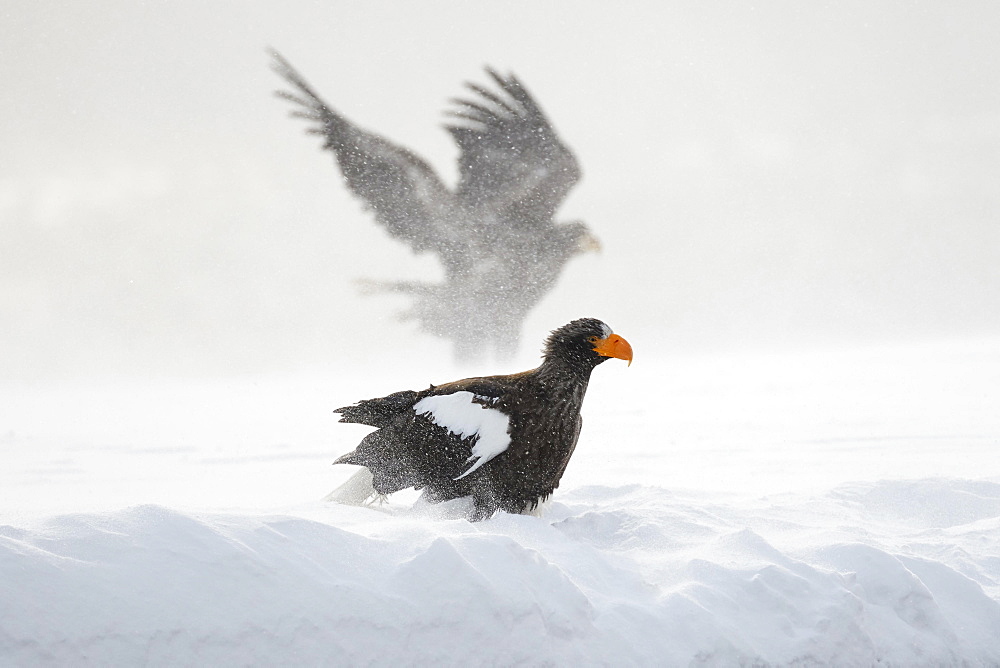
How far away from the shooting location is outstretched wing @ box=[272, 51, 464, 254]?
30.0ft

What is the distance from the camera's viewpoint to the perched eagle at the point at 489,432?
9.02ft

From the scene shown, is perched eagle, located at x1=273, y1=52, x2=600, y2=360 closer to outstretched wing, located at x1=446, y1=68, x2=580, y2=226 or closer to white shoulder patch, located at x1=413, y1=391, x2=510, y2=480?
outstretched wing, located at x1=446, y1=68, x2=580, y2=226

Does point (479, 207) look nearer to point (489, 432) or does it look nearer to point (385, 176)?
point (385, 176)

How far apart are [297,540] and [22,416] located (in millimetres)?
9441

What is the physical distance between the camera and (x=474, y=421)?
277cm

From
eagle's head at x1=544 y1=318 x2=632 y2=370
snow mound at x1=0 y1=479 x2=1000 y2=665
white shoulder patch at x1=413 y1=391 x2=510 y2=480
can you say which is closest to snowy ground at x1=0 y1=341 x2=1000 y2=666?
snow mound at x1=0 y1=479 x2=1000 y2=665

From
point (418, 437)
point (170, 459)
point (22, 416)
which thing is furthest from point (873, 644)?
point (22, 416)

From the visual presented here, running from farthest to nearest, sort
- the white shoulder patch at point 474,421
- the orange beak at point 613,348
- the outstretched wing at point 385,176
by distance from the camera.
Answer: the outstretched wing at point 385,176 < the orange beak at point 613,348 < the white shoulder patch at point 474,421

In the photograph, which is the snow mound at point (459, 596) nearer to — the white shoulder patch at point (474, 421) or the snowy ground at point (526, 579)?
the snowy ground at point (526, 579)

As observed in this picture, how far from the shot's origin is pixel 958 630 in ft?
6.91

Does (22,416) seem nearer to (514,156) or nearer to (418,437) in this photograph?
(514,156)

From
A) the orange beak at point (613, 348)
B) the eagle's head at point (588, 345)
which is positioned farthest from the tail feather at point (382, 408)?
the orange beak at point (613, 348)

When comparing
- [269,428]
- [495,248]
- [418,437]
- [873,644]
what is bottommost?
[873,644]

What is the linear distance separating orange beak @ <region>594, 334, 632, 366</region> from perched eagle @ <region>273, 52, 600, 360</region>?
703cm
